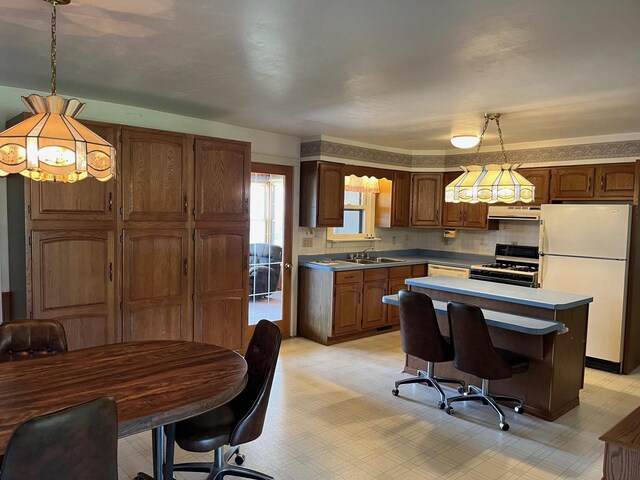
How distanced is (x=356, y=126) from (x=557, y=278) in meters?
2.64

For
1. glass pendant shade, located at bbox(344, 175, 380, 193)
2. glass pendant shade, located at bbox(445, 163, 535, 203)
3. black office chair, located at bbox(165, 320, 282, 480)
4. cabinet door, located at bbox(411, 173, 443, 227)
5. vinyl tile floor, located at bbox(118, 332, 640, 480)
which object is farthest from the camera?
cabinet door, located at bbox(411, 173, 443, 227)

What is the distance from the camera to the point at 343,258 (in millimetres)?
6105

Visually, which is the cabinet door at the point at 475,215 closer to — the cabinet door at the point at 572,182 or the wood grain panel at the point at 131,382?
the cabinet door at the point at 572,182

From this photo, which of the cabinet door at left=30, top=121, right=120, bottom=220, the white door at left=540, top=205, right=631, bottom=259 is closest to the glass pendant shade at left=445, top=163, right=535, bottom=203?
the white door at left=540, top=205, right=631, bottom=259

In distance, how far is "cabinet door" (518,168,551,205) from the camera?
5.27 m

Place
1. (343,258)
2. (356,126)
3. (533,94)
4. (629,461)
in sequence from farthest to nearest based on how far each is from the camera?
(343,258) < (356,126) < (533,94) < (629,461)

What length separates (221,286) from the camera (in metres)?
4.26

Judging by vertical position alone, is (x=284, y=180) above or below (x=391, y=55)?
below

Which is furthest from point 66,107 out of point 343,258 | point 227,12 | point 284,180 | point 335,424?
point 343,258

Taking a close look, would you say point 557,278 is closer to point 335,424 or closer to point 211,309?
point 335,424

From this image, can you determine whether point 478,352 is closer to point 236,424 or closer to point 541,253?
point 236,424

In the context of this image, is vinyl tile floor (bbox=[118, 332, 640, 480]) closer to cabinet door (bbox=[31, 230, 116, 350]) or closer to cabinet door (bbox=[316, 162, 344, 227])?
cabinet door (bbox=[31, 230, 116, 350])

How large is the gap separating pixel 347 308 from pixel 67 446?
417 cm

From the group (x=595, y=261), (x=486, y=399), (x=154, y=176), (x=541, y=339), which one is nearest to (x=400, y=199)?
(x=595, y=261)
